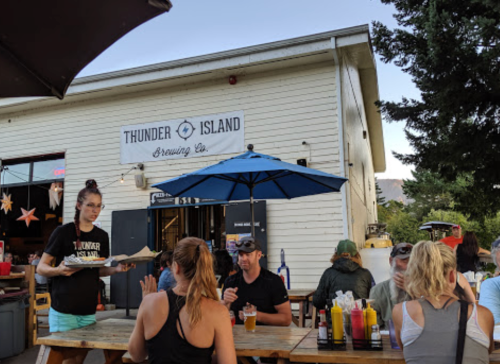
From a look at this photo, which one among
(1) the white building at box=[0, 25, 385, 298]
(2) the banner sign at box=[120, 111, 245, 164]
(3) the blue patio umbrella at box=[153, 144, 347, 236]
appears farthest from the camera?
(2) the banner sign at box=[120, 111, 245, 164]

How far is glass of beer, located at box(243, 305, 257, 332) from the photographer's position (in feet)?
9.80

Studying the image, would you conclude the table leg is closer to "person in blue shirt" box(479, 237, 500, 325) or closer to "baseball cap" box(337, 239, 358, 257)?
"person in blue shirt" box(479, 237, 500, 325)

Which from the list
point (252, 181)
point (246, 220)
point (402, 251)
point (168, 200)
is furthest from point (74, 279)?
point (168, 200)

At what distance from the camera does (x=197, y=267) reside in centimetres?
220

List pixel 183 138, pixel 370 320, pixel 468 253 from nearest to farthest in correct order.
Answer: pixel 370 320 < pixel 468 253 < pixel 183 138

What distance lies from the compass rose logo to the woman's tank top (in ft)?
24.0

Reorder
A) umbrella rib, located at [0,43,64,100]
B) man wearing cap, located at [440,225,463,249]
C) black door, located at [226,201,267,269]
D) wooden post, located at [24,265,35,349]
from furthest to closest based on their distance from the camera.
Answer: man wearing cap, located at [440,225,463,249], black door, located at [226,201,267,269], wooden post, located at [24,265,35,349], umbrella rib, located at [0,43,64,100]

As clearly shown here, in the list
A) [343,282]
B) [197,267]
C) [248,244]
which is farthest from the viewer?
[343,282]

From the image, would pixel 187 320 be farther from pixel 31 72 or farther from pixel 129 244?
pixel 129 244

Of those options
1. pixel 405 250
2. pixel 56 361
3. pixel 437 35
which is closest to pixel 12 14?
pixel 56 361

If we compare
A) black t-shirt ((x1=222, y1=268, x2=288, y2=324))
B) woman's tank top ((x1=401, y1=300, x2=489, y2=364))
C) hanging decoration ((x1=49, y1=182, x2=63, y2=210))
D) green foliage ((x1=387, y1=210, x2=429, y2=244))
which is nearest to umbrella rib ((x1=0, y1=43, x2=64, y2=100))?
black t-shirt ((x1=222, y1=268, x2=288, y2=324))

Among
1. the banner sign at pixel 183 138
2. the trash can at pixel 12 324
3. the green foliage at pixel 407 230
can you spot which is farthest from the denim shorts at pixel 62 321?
the green foliage at pixel 407 230

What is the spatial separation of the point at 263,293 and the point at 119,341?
119cm

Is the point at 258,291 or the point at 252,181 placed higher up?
the point at 252,181
